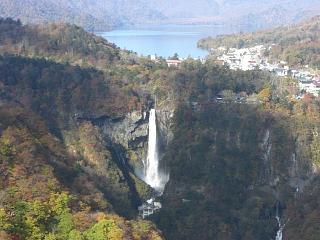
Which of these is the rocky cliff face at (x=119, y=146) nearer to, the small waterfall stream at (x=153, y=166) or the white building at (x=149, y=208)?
the small waterfall stream at (x=153, y=166)

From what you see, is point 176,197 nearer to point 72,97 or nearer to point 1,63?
point 72,97

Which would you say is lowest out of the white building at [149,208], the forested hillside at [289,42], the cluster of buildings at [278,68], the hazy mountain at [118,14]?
the white building at [149,208]

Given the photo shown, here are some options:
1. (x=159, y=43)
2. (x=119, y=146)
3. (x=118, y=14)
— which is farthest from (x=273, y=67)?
(x=118, y=14)

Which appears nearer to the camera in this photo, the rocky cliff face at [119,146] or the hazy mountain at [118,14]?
the rocky cliff face at [119,146]

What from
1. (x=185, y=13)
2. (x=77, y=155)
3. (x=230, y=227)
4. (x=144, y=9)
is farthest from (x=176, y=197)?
(x=185, y=13)

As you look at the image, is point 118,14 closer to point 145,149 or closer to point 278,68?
point 278,68

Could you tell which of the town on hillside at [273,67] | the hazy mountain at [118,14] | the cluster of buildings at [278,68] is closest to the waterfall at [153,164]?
the town on hillside at [273,67]
